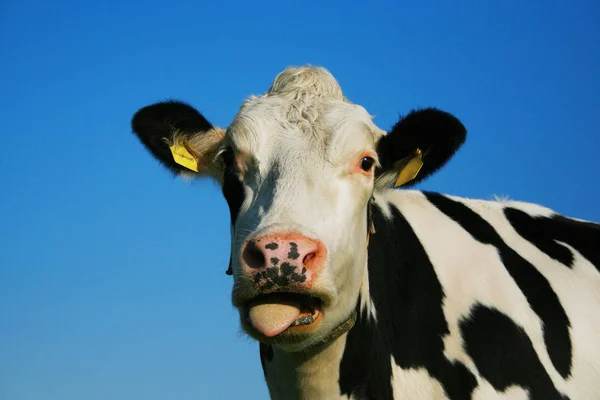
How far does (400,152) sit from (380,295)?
1077 mm

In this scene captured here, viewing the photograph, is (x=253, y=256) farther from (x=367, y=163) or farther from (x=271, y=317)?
(x=367, y=163)

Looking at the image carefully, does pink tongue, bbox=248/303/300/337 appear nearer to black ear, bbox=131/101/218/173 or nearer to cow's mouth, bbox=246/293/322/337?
cow's mouth, bbox=246/293/322/337

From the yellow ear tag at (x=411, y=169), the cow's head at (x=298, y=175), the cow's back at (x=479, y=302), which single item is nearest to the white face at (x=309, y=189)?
the cow's head at (x=298, y=175)

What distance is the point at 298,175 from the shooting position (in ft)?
15.4

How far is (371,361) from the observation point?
520cm

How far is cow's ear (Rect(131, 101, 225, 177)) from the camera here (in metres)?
5.87

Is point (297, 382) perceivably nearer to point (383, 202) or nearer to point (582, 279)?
point (383, 202)

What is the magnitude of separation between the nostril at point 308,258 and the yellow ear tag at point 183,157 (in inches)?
79.9

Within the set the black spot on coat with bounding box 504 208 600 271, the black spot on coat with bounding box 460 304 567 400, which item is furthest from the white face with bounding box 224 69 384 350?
the black spot on coat with bounding box 504 208 600 271

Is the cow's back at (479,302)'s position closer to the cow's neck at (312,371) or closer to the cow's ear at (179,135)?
the cow's neck at (312,371)

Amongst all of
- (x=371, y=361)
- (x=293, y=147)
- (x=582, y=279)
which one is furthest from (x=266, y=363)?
(x=582, y=279)

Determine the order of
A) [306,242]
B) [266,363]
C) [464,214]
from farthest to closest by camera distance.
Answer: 1. [464,214]
2. [266,363]
3. [306,242]

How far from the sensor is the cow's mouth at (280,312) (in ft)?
14.2

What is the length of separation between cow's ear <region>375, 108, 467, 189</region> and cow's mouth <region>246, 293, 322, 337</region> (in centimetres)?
145
